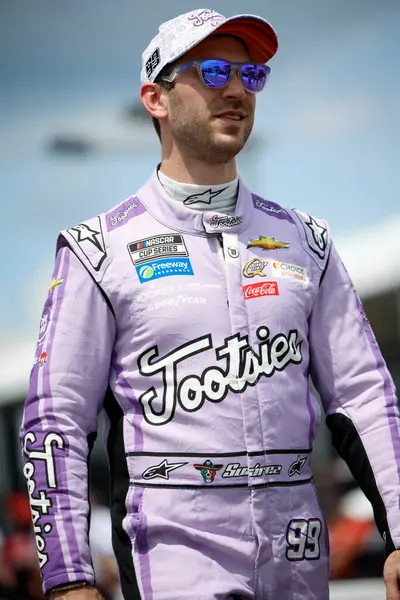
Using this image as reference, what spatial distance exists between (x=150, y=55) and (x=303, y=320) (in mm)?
906

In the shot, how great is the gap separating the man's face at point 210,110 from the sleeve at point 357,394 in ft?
1.55

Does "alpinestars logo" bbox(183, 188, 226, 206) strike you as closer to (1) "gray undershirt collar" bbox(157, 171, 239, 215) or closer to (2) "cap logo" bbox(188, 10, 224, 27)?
(1) "gray undershirt collar" bbox(157, 171, 239, 215)

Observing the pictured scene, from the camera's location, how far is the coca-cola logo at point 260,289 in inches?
120

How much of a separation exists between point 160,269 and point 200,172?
13.7 inches

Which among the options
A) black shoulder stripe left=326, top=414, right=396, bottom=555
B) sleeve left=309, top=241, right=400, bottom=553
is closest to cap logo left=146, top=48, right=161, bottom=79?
sleeve left=309, top=241, right=400, bottom=553

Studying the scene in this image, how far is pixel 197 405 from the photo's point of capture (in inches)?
115

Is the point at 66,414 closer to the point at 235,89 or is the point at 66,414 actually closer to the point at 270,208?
the point at 270,208

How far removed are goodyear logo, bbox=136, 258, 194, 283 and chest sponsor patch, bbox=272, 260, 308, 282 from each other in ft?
0.79

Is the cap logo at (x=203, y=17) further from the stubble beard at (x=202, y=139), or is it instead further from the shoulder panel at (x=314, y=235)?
the shoulder panel at (x=314, y=235)

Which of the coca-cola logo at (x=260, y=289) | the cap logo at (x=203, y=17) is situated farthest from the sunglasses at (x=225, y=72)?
the coca-cola logo at (x=260, y=289)

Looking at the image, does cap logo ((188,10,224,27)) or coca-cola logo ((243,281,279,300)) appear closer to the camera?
coca-cola logo ((243,281,279,300))

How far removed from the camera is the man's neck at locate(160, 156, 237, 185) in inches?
127

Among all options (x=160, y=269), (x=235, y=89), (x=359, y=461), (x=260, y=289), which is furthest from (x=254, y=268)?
(x=359, y=461)

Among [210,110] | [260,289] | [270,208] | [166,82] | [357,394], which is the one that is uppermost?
[166,82]
